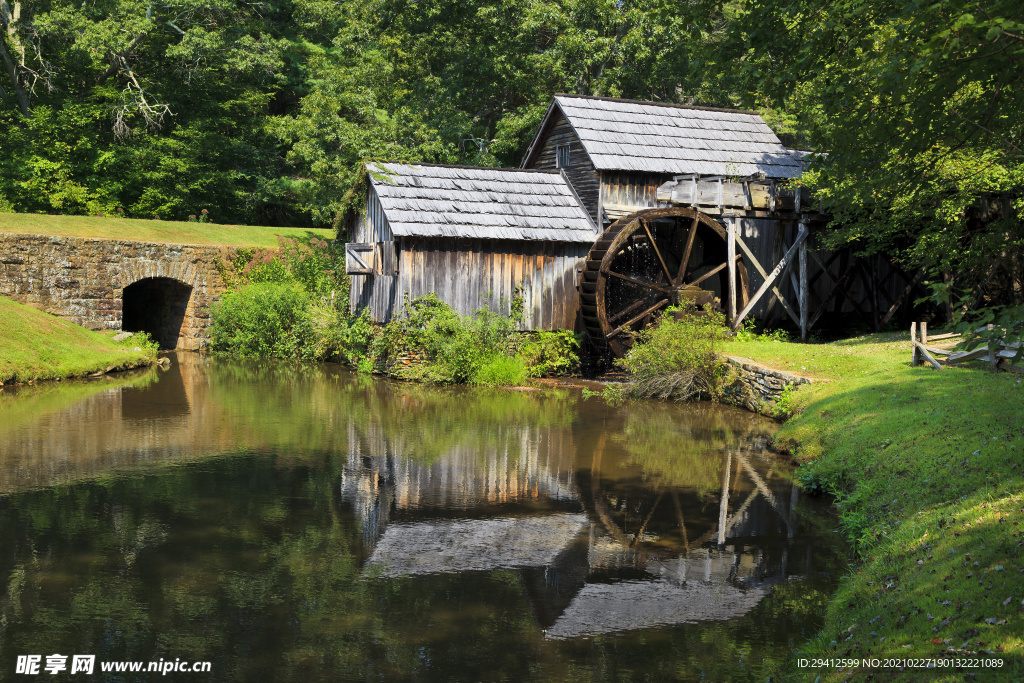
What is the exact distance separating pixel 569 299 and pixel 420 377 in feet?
13.4

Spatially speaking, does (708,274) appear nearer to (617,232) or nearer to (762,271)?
(762,271)

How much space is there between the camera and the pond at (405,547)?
5539 mm

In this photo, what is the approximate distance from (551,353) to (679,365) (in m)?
4.02

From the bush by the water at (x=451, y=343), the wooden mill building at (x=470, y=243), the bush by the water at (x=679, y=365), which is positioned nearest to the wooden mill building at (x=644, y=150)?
the wooden mill building at (x=470, y=243)

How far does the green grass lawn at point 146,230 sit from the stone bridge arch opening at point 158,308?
4.86ft

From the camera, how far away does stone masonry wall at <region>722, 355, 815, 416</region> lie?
1412 centimetres

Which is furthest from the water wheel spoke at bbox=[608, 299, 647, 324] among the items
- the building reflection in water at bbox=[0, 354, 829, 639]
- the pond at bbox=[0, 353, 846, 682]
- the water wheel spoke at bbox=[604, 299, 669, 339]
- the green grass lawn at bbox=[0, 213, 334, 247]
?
the green grass lawn at bbox=[0, 213, 334, 247]

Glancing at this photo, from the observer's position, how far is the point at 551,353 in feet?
63.6

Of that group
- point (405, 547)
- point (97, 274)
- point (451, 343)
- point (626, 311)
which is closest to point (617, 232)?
point (626, 311)

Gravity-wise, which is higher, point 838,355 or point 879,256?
point 879,256

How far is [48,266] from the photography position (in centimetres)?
2142

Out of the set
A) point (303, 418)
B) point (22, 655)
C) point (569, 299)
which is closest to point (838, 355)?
point (569, 299)

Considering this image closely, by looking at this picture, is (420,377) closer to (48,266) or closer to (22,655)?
(48,266)

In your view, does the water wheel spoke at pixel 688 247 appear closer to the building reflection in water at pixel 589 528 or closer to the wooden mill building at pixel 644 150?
the wooden mill building at pixel 644 150
